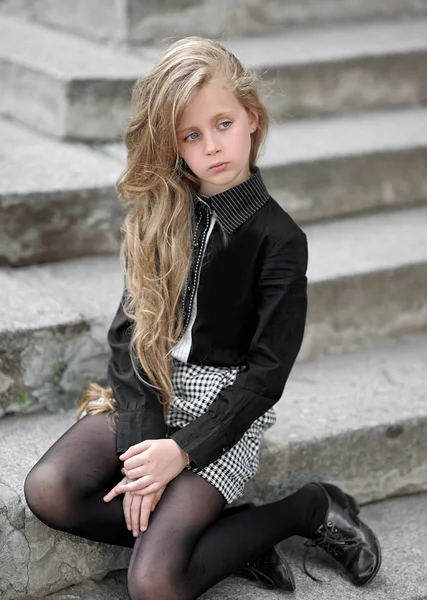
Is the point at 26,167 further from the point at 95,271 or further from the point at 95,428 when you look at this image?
the point at 95,428

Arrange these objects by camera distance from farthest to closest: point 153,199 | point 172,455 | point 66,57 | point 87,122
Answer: point 66,57 < point 87,122 < point 153,199 < point 172,455

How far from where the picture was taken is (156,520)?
2059 millimetres

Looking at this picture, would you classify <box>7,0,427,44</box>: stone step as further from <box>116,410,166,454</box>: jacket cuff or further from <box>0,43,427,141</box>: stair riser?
<box>116,410,166,454</box>: jacket cuff

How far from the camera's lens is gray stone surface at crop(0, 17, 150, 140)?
3.13 meters

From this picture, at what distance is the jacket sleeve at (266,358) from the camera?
209 cm

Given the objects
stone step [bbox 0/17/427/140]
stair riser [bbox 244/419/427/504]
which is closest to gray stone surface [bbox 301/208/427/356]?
stair riser [bbox 244/419/427/504]

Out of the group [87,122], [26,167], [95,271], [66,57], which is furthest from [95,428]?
[66,57]

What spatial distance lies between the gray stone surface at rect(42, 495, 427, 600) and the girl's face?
933 mm

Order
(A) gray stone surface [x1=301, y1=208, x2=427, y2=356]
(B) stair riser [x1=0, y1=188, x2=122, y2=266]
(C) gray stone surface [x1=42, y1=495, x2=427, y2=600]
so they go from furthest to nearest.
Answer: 1. (A) gray stone surface [x1=301, y1=208, x2=427, y2=356]
2. (B) stair riser [x1=0, y1=188, x2=122, y2=266]
3. (C) gray stone surface [x1=42, y1=495, x2=427, y2=600]

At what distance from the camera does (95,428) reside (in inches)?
87.3

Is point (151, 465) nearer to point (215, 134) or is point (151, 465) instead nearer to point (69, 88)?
point (215, 134)

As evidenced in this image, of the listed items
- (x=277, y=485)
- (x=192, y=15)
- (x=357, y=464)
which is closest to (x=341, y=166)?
(x=192, y=15)

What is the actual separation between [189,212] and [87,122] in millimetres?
1103

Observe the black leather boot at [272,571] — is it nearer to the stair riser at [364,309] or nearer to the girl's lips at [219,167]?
the stair riser at [364,309]
